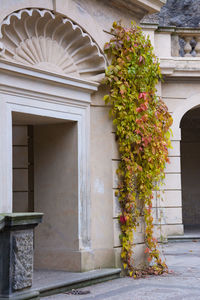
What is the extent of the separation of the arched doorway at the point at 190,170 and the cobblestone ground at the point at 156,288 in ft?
29.7

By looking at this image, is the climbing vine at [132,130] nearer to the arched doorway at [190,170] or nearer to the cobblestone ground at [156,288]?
the cobblestone ground at [156,288]

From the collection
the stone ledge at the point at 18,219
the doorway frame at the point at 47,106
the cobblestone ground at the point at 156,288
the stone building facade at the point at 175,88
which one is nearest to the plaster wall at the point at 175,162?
the stone building facade at the point at 175,88

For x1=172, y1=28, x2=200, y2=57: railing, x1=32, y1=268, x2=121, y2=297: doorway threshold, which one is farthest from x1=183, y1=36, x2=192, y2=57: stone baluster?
x1=32, y1=268, x2=121, y2=297: doorway threshold

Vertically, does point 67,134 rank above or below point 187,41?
below

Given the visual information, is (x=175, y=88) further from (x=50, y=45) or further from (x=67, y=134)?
(x=50, y=45)

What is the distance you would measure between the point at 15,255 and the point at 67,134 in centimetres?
293

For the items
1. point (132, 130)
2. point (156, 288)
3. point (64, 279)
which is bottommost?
point (156, 288)

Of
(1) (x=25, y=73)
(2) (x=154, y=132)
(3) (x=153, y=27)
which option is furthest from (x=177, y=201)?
(1) (x=25, y=73)

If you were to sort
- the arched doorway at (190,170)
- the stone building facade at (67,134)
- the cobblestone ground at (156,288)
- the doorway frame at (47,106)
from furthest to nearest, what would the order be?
the arched doorway at (190,170)
the stone building facade at (67,134)
the doorway frame at (47,106)
the cobblestone ground at (156,288)

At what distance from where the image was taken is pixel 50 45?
794 centimetres

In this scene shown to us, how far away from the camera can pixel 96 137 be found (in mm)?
8445

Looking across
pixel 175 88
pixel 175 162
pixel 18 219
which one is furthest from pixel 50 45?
pixel 175 162

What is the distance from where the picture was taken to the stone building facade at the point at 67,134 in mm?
7582

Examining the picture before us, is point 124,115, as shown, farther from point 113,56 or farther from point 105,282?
point 105,282
